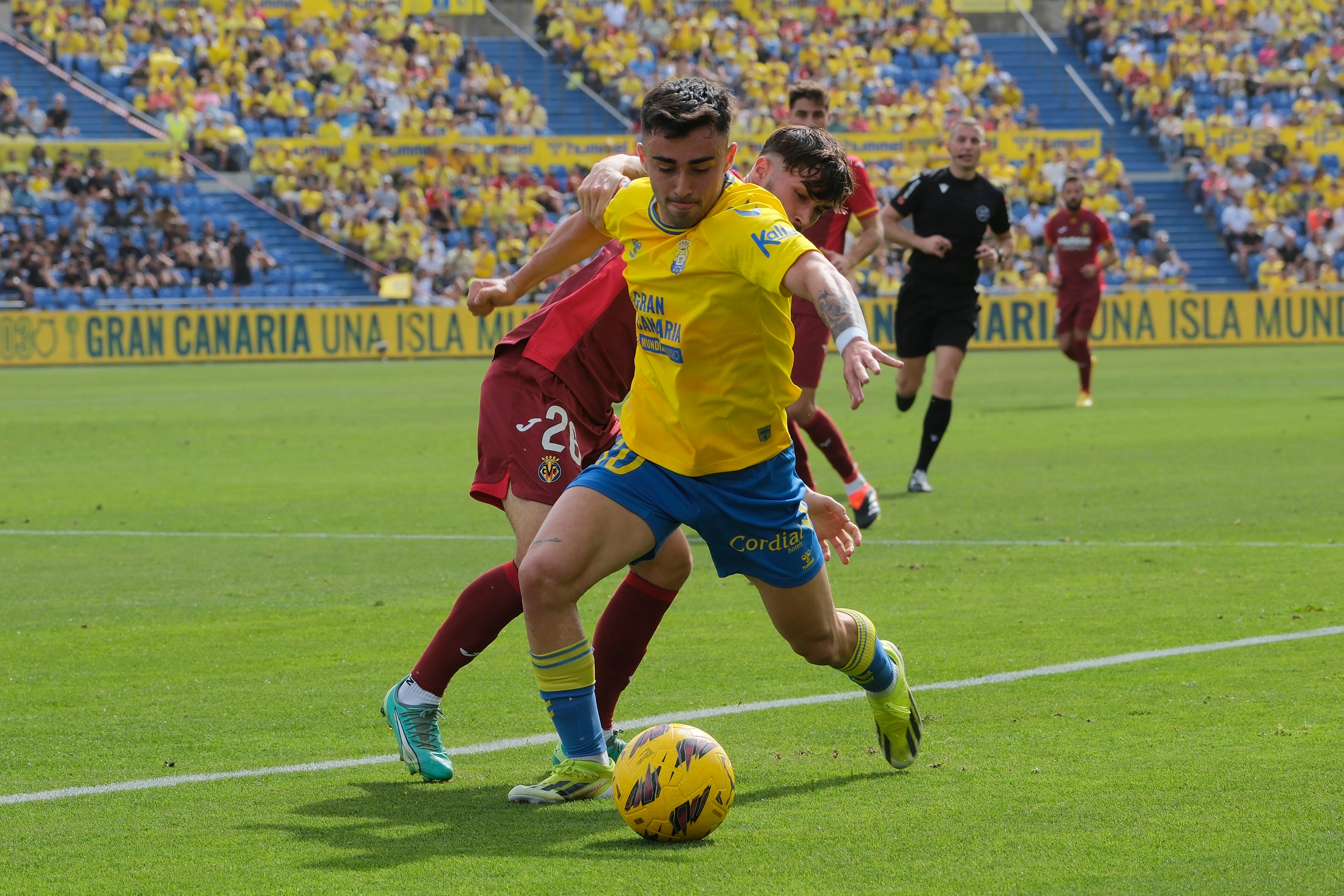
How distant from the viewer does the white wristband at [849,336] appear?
3773mm

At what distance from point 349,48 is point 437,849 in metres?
36.4

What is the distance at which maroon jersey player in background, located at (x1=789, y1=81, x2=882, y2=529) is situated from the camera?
32.1 ft

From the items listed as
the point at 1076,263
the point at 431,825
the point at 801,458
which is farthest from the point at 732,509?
the point at 1076,263

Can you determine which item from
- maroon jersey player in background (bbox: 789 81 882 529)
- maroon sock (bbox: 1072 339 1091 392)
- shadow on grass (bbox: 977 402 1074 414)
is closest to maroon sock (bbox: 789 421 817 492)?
maroon jersey player in background (bbox: 789 81 882 529)

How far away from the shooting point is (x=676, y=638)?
6730 millimetres

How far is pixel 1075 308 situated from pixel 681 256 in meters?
17.1

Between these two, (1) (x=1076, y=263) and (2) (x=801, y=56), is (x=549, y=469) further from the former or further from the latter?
(2) (x=801, y=56)

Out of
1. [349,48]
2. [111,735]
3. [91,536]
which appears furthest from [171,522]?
[349,48]

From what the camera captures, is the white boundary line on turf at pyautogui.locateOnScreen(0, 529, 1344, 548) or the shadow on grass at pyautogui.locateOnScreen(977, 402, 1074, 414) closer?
the white boundary line on turf at pyautogui.locateOnScreen(0, 529, 1344, 548)

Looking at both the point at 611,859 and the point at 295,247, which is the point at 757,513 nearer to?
the point at 611,859

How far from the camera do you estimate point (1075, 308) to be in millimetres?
20609

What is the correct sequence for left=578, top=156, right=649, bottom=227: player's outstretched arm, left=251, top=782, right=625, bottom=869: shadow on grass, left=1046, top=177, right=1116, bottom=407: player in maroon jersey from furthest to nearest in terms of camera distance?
left=1046, top=177, right=1116, bottom=407: player in maroon jersey, left=578, top=156, right=649, bottom=227: player's outstretched arm, left=251, top=782, right=625, bottom=869: shadow on grass

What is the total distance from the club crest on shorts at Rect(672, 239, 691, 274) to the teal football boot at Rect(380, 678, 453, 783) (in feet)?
4.93

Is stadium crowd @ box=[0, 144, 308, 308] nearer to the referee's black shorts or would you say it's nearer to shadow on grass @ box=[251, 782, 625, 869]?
the referee's black shorts
